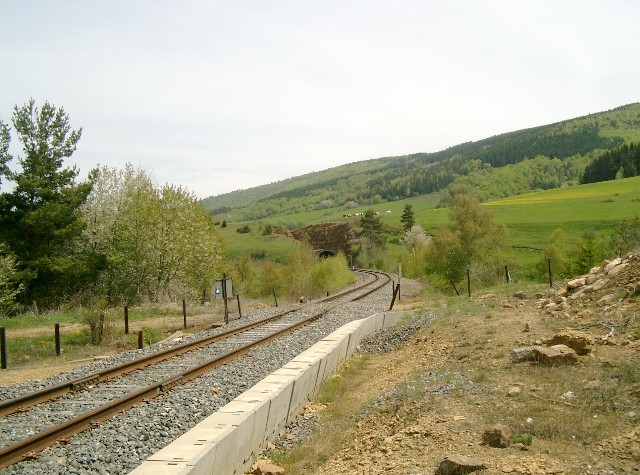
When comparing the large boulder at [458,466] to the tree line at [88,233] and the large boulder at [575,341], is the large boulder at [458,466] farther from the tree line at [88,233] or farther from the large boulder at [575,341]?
the tree line at [88,233]

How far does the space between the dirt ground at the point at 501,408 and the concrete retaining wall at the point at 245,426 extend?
17.7 inches

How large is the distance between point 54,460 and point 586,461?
5987 millimetres

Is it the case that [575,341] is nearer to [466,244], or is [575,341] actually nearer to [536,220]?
[466,244]

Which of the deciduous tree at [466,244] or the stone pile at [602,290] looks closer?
the stone pile at [602,290]

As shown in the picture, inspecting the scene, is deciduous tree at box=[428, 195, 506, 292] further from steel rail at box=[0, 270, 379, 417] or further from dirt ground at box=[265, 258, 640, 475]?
dirt ground at box=[265, 258, 640, 475]

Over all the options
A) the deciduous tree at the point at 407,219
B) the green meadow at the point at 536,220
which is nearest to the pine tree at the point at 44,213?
the green meadow at the point at 536,220

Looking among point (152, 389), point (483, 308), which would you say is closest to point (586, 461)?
point (152, 389)

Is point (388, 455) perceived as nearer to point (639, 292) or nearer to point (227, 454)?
point (227, 454)

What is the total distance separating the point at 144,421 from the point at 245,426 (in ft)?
6.89

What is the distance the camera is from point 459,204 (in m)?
56.7

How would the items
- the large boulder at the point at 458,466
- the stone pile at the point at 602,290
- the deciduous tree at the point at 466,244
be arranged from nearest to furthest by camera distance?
the large boulder at the point at 458,466 → the stone pile at the point at 602,290 → the deciduous tree at the point at 466,244

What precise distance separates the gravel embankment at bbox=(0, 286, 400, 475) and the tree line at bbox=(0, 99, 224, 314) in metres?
24.2

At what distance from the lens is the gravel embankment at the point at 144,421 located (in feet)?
22.8

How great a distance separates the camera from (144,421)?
28.5 feet
